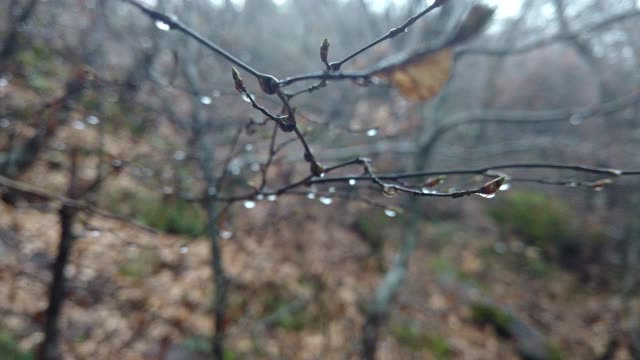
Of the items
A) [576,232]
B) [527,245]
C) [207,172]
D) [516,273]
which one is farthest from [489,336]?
[207,172]

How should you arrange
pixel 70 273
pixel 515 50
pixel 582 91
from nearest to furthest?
pixel 515 50 < pixel 70 273 < pixel 582 91

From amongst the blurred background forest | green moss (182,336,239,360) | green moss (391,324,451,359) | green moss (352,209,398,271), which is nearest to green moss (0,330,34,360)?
the blurred background forest

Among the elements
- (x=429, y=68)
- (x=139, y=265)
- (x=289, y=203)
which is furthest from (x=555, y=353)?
(x=429, y=68)

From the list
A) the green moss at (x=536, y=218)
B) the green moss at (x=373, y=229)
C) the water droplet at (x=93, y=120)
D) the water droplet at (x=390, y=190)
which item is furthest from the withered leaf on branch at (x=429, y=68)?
the green moss at (x=536, y=218)

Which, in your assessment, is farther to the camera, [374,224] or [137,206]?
[374,224]

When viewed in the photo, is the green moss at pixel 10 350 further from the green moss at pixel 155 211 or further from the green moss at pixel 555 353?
the green moss at pixel 555 353

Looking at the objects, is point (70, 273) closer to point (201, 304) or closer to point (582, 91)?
point (201, 304)

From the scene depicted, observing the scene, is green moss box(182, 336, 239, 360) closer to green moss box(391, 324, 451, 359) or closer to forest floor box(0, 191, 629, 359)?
forest floor box(0, 191, 629, 359)
